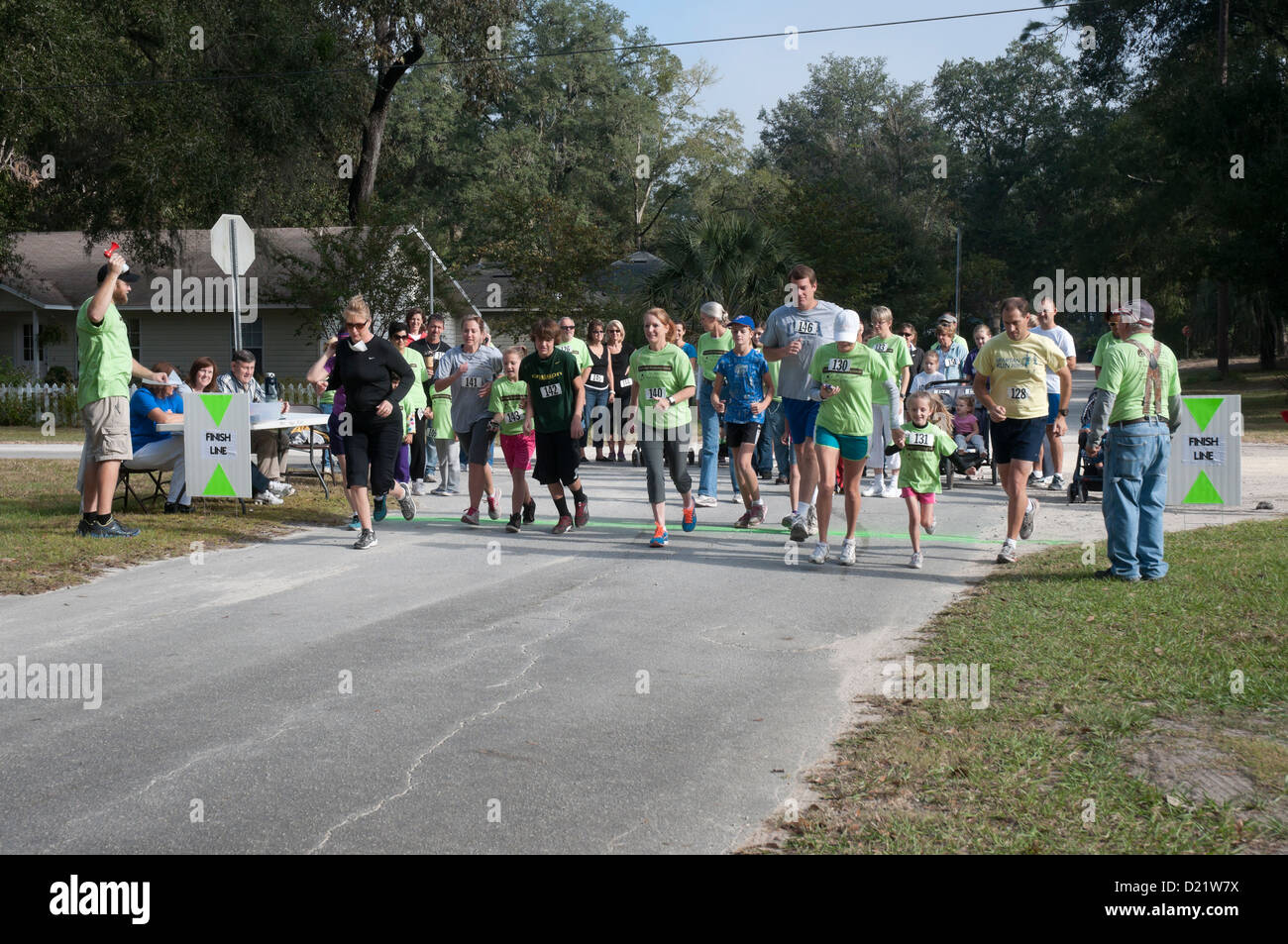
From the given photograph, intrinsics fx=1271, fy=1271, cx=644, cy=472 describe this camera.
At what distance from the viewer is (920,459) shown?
10797 mm

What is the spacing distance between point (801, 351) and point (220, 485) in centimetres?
591

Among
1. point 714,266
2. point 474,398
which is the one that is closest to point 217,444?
point 474,398

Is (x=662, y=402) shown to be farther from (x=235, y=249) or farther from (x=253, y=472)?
(x=235, y=249)

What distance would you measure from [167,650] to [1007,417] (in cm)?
662

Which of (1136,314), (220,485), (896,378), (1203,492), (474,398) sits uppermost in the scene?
(1136,314)

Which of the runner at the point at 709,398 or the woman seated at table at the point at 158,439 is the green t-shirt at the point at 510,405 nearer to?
the runner at the point at 709,398

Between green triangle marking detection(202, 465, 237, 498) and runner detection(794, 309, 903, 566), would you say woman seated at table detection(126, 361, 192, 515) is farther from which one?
runner detection(794, 309, 903, 566)

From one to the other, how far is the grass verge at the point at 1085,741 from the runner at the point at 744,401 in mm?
4127

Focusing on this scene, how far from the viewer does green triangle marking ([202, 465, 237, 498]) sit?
12.6 meters

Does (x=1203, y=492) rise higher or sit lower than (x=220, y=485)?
lower

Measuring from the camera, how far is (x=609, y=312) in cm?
3700

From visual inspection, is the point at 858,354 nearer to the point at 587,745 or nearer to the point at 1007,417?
the point at 1007,417

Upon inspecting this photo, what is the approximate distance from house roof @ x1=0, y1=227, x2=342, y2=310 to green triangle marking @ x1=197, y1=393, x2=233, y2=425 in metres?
25.8

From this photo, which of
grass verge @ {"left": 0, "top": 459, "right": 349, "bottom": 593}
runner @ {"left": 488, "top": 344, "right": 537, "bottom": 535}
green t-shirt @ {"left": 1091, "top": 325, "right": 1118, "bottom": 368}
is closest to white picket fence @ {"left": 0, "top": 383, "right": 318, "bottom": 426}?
grass verge @ {"left": 0, "top": 459, "right": 349, "bottom": 593}
